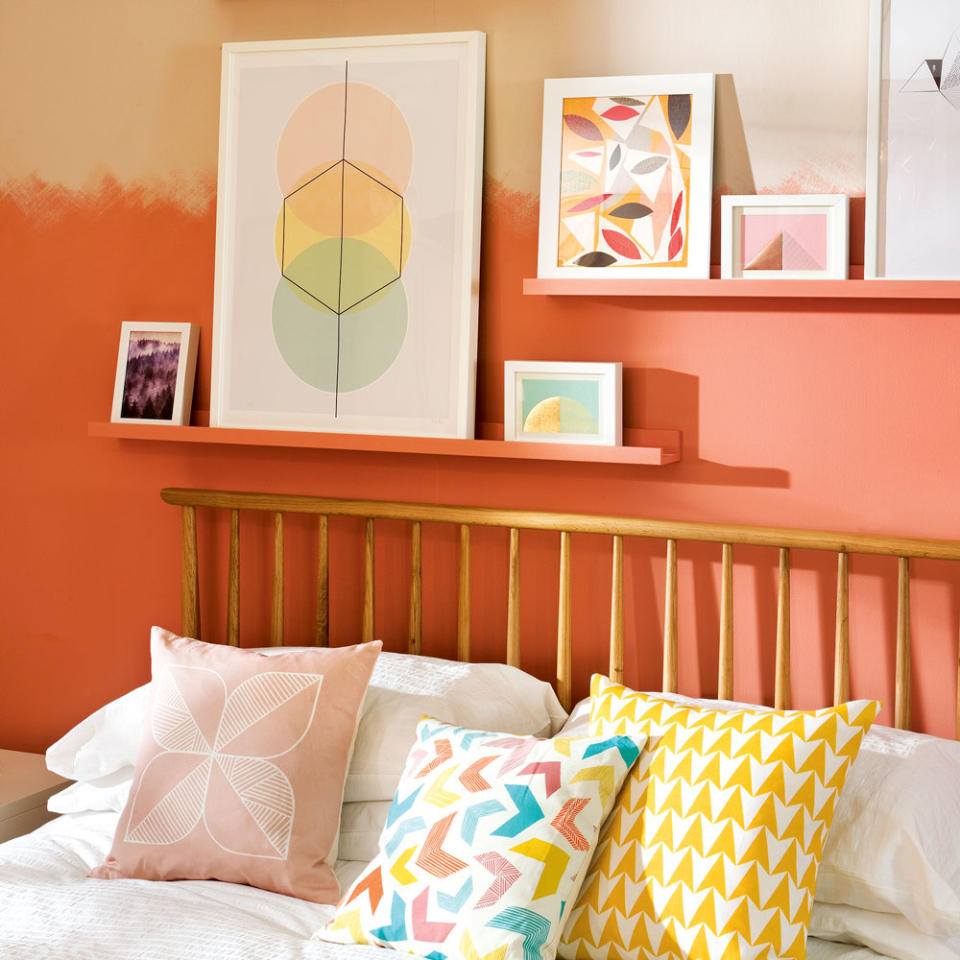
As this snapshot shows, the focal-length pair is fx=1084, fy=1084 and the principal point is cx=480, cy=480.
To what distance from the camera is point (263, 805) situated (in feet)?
5.21

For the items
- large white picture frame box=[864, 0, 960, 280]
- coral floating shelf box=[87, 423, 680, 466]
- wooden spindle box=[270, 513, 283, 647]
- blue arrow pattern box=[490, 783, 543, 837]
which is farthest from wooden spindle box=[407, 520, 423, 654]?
large white picture frame box=[864, 0, 960, 280]

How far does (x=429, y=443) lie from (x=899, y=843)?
1039 mm

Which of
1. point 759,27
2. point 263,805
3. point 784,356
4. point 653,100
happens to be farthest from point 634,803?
point 759,27

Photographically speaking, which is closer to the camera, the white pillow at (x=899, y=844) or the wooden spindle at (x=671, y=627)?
the white pillow at (x=899, y=844)

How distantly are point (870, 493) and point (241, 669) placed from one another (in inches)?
42.5

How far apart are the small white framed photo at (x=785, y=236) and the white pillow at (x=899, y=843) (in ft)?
2.63

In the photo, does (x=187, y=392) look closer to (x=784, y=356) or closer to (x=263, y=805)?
(x=263, y=805)

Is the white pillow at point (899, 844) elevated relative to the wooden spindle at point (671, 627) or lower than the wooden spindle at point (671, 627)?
lower

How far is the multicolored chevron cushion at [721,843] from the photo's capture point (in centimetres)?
132

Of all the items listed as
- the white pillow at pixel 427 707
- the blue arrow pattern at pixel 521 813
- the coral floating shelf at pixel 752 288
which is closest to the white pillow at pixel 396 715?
the white pillow at pixel 427 707

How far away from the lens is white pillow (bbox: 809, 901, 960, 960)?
4.52 ft

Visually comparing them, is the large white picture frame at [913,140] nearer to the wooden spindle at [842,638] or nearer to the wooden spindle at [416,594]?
the wooden spindle at [842,638]

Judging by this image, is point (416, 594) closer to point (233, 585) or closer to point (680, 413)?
point (233, 585)

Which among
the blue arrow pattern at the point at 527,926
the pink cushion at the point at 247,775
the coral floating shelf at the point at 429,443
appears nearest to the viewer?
the blue arrow pattern at the point at 527,926
